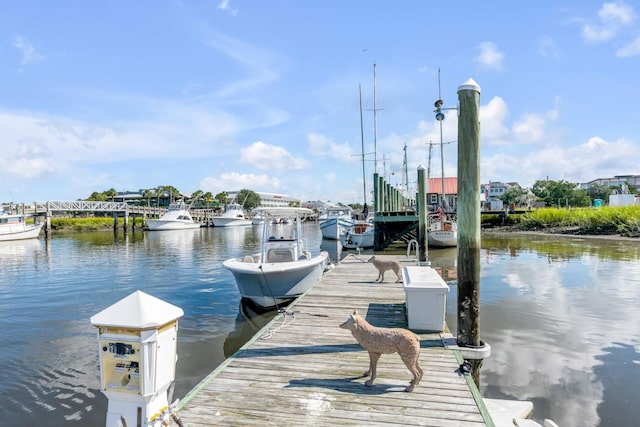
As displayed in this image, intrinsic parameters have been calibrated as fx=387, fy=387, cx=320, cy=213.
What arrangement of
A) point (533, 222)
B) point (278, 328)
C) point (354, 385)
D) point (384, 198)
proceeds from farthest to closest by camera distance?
point (533, 222) → point (384, 198) → point (278, 328) → point (354, 385)

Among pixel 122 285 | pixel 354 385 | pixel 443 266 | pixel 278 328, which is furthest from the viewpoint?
pixel 443 266

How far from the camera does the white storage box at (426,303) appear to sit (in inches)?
243

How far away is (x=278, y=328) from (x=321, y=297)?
2493 millimetres

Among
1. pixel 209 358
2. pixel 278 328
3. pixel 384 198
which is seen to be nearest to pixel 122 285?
pixel 209 358

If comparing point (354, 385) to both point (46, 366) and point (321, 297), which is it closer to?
point (321, 297)

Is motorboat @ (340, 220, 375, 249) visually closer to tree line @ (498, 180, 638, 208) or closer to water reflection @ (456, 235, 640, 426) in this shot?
water reflection @ (456, 235, 640, 426)

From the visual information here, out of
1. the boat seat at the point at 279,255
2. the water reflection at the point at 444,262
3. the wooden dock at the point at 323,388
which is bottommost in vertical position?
the water reflection at the point at 444,262

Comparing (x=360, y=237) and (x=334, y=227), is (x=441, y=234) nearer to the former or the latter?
(x=360, y=237)

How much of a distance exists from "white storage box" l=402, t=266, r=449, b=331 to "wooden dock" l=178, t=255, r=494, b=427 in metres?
0.24

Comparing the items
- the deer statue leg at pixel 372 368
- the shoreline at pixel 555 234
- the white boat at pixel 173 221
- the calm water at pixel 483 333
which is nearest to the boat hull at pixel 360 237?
the calm water at pixel 483 333

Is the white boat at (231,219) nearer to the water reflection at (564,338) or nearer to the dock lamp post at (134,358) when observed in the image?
the water reflection at (564,338)

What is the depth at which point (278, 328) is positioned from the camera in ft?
22.0

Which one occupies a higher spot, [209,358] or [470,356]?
[470,356]

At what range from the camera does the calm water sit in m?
6.19
